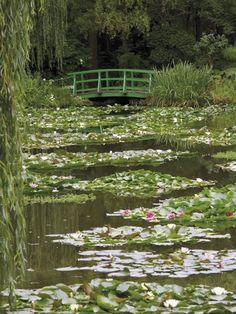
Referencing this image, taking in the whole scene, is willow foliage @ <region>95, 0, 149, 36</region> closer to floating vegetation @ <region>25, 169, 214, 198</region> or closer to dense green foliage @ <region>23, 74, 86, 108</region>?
dense green foliage @ <region>23, 74, 86, 108</region>

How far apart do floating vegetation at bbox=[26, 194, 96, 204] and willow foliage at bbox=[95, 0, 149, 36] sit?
22917mm

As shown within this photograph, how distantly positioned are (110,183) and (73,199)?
4.20ft

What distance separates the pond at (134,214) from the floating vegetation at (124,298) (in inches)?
0.6

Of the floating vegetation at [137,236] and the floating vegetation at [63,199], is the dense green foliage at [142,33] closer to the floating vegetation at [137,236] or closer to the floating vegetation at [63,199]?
the floating vegetation at [63,199]

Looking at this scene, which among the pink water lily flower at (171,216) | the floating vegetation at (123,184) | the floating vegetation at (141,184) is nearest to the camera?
the pink water lily flower at (171,216)

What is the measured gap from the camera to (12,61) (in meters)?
6.04

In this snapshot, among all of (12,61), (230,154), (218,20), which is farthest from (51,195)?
(218,20)

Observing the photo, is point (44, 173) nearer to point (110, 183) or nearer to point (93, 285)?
point (110, 183)

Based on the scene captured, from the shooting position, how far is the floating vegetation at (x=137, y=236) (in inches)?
359

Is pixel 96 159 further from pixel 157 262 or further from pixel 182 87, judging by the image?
pixel 182 87

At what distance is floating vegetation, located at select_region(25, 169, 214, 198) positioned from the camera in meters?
12.6

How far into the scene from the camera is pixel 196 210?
10492 mm

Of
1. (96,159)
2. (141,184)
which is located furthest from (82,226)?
(96,159)

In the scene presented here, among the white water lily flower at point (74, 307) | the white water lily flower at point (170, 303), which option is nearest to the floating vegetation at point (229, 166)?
the white water lily flower at point (170, 303)
